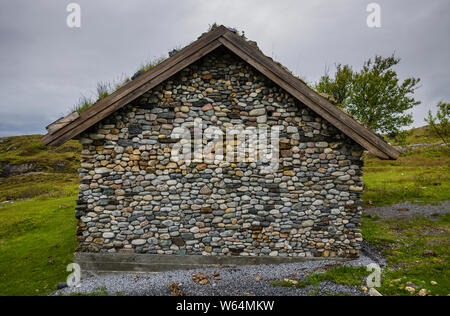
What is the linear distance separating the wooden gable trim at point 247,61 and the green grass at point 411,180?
36.4 ft

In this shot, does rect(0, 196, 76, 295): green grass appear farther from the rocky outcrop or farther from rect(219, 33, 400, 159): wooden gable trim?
the rocky outcrop

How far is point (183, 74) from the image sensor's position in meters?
7.55

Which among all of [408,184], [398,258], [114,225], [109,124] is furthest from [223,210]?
[408,184]

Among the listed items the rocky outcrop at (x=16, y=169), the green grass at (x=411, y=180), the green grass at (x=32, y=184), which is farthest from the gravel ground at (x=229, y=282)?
the rocky outcrop at (x=16, y=169)

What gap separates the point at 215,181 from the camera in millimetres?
7516

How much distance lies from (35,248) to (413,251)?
15.3 m

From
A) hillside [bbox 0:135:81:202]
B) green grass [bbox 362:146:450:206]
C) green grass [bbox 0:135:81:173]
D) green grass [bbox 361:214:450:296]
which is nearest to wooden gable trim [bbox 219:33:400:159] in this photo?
green grass [bbox 361:214:450:296]

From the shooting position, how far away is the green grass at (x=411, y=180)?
16391 mm

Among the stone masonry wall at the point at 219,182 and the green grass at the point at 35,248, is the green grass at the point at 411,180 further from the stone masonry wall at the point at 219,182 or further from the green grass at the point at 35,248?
the green grass at the point at 35,248

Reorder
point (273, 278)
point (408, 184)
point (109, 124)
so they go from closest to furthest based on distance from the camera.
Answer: point (273, 278), point (109, 124), point (408, 184)

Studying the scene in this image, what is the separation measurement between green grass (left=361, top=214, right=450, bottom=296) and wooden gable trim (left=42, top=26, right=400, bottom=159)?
131 inches

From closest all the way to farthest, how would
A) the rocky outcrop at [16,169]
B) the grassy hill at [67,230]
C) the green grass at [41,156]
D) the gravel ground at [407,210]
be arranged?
the grassy hill at [67,230] < the gravel ground at [407,210] < the rocky outcrop at [16,169] < the green grass at [41,156]
